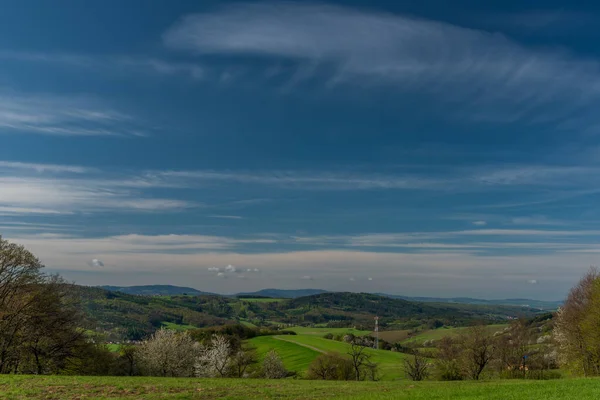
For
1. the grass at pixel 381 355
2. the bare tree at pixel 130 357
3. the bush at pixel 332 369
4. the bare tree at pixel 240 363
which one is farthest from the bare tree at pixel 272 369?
the bare tree at pixel 130 357

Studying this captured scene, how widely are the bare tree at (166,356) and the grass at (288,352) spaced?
38484 mm

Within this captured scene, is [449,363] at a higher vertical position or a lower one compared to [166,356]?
higher

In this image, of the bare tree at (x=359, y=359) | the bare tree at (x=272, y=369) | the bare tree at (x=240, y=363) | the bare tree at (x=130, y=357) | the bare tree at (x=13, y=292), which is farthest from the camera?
the bare tree at (x=272, y=369)

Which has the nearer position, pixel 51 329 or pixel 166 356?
pixel 51 329

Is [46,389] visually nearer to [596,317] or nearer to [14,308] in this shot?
[14,308]

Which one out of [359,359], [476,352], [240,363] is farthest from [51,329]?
[476,352]

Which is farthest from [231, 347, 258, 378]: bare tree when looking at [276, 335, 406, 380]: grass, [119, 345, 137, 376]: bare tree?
[276, 335, 406, 380]: grass

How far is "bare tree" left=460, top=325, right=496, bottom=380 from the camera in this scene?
7456 centimetres

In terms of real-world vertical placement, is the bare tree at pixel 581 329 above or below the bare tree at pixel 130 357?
above

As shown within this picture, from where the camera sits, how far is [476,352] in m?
74.9

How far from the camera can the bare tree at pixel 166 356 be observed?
78000 millimetres

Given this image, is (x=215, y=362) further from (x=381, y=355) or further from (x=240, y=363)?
(x=381, y=355)

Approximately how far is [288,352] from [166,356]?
64318 mm

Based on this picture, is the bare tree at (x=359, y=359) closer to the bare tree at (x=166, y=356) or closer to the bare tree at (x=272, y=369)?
the bare tree at (x=272, y=369)
